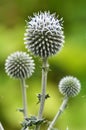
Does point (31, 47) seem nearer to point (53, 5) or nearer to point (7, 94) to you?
point (7, 94)

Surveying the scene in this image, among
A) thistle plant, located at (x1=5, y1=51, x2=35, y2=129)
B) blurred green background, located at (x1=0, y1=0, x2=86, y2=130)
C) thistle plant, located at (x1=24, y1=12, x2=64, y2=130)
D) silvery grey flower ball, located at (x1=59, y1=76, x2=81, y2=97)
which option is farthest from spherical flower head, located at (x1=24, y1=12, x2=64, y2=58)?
blurred green background, located at (x1=0, y1=0, x2=86, y2=130)

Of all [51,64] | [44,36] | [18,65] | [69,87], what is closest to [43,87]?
[44,36]

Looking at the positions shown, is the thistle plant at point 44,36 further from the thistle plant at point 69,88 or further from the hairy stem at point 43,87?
the thistle plant at point 69,88

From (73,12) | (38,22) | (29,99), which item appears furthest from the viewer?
(73,12)

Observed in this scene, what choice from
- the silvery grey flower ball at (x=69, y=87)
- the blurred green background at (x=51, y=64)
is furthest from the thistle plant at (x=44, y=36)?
the blurred green background at (x=51, y=64)

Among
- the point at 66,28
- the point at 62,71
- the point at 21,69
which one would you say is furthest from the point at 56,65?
the point at 21,69

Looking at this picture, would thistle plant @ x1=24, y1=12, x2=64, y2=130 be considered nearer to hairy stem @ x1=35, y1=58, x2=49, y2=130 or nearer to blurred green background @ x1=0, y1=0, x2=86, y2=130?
hairy stem @ x1=35, y1=58, x2=49, y2=130
